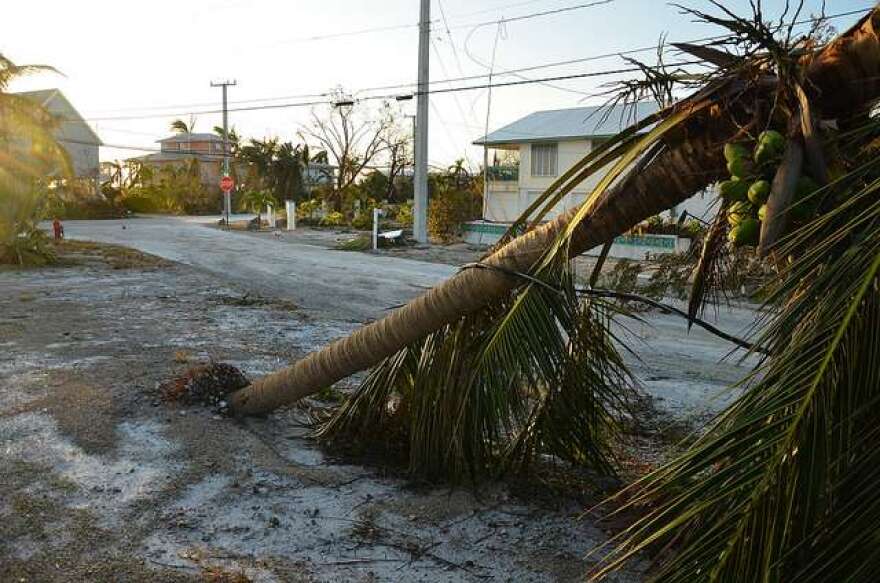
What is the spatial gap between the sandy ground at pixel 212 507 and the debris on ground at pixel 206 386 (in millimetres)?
150

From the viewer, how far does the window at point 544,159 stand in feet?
110

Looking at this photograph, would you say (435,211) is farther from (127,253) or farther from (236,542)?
(236,542)

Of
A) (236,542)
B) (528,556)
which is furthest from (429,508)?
(236,542)

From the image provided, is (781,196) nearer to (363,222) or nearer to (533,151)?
(533,151)

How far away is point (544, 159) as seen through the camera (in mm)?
34000

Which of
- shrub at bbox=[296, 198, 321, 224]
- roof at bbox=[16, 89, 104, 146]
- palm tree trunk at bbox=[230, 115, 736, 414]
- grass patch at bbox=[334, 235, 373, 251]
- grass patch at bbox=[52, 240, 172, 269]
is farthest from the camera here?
roof at bbox=[16, 89, 104, 146]

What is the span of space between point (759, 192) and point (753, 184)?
0.24 feet

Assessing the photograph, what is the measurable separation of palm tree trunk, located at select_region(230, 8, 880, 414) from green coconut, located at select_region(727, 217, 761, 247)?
0.45 meters

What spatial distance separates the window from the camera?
33562mm

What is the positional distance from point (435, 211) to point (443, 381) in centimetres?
2716

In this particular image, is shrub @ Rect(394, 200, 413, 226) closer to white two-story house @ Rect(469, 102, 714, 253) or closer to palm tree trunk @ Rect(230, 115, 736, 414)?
white two-story house @ Rect(469, 102, 714, 253)

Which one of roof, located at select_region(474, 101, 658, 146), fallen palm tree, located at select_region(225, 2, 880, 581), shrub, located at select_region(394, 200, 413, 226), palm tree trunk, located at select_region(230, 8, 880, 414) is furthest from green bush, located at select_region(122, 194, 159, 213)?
fallen palm tree, located at select_region(225, 2, 880, 581)

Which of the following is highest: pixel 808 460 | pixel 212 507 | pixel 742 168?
pixel 742 168

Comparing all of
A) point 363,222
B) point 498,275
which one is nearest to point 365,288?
point 498,275
